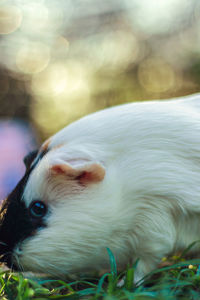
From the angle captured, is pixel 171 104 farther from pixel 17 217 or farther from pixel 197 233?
pixel 17 217

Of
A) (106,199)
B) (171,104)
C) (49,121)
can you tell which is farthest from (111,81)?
(106,199)

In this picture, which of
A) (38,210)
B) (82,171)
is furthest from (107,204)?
(38,210)

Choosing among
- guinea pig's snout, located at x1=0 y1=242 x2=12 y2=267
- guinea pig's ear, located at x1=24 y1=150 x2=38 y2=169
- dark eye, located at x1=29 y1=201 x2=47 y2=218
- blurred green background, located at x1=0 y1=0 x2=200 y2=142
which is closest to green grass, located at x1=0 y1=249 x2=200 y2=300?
guinea pig's snout, located at x1=0 y1=242 x2=12 y2=267

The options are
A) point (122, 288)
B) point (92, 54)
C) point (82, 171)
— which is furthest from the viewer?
point (92, 54)

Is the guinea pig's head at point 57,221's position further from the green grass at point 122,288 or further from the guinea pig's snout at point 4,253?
the green grass at point 122,288

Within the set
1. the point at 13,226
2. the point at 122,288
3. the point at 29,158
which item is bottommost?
the point at 122,288

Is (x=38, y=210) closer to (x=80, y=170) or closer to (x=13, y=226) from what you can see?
(x=13, y=226)

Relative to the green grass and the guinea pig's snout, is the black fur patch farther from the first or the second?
the green grass
